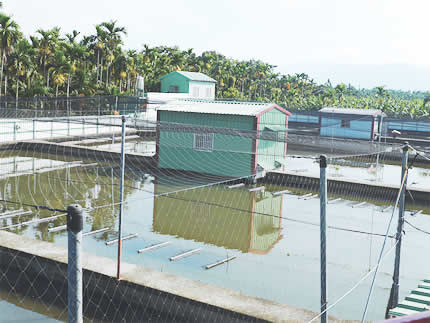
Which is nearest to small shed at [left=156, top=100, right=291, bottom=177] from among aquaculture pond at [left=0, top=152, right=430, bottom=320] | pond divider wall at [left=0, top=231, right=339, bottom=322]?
aquaculture pond at [left=0, top=152, right=430, bottom=320]

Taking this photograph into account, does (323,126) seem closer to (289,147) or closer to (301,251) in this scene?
(289,147)

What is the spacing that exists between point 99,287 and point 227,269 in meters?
3.11

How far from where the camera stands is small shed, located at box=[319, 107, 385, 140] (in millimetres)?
38156

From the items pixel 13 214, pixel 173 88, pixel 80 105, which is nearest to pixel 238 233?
pixel 13 214

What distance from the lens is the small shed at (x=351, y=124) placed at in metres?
38.2

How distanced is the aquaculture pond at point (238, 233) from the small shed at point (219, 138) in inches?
33.1

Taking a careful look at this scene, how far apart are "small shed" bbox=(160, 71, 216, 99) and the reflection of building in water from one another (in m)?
27.5

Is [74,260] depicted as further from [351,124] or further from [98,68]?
[98,68]

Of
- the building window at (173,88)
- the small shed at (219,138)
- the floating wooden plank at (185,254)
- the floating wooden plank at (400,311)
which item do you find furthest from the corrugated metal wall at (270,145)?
the building window at (173,88)

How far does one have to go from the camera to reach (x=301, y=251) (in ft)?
42.2

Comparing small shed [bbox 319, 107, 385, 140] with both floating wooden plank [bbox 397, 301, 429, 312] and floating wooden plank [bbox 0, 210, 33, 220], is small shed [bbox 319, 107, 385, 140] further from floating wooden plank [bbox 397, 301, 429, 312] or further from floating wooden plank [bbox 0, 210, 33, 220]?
floating wooden plank [bbox 397, 301, 429, 312]

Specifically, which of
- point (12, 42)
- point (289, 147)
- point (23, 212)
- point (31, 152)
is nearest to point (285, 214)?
point (23, 212)

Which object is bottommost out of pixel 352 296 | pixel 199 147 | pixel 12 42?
pixel 352 296

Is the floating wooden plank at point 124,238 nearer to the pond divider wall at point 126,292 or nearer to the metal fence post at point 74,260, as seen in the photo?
the pond divider wall at point 126,292
